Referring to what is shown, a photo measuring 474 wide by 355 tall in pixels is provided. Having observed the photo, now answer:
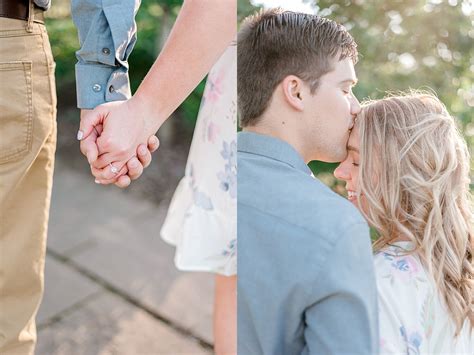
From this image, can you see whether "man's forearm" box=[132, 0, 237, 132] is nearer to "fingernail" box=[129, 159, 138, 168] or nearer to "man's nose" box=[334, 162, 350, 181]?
"fingernail" box=[129, 159, 138, 168]

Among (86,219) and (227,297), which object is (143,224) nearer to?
(86,219)

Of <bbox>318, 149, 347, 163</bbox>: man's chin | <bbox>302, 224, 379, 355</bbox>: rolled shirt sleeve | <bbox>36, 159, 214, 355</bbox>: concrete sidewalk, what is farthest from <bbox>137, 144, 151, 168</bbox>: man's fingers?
<bbox>36, 159, 214, 355</bbox>: concrete sidewalk

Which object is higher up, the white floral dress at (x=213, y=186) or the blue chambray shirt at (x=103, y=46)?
the blue chambray shirt at (x=103, y=46)

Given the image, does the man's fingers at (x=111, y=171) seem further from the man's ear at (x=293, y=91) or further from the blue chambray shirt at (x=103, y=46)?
the man's ear at (x=293, y=91)

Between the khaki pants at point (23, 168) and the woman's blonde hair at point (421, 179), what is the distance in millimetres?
656

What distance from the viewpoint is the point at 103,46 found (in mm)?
1200

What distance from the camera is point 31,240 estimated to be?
52.8 inches

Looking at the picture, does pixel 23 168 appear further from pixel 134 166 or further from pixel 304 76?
pixel 304 76

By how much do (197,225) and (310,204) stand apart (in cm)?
92

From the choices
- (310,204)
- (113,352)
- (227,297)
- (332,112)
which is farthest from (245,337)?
(113,352)

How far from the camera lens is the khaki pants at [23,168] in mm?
1165

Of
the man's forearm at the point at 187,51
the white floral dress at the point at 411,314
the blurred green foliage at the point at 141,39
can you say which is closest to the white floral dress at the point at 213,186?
the man's forearm at the point at 187,51

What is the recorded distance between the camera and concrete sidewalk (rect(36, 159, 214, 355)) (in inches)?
81.8

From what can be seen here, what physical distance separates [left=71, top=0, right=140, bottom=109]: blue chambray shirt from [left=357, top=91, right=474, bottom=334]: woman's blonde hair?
1.71ft
